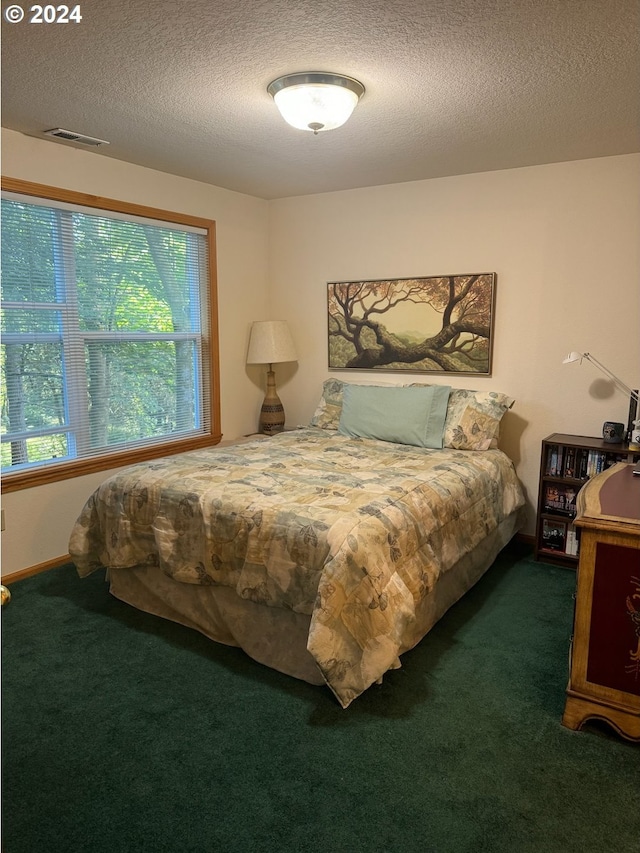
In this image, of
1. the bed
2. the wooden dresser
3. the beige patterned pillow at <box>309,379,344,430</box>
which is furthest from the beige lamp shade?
the wooden dresser

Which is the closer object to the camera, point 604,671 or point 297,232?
point 604,671

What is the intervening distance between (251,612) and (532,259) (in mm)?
2684

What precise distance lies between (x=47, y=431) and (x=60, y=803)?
2080mm

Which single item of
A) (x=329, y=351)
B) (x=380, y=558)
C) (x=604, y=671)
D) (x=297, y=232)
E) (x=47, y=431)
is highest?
(x=297, y=232)

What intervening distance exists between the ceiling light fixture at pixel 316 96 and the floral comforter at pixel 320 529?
1.58 metres

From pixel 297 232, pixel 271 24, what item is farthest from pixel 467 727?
pixel 297 232

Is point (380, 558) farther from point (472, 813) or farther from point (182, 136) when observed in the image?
Result: point (182, 136)

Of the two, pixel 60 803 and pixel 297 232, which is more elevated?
pixel 297 232

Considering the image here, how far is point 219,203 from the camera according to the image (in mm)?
4270

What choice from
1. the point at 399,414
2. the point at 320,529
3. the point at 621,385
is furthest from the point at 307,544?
the point at 621,385

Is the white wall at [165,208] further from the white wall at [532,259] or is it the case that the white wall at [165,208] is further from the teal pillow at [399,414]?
the teal pillow at [399,414]

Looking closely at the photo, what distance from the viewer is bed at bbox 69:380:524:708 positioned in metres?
2.15

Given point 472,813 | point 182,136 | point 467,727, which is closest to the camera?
point 472,813

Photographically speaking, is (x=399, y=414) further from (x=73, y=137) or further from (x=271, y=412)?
(x=73, y=137)
